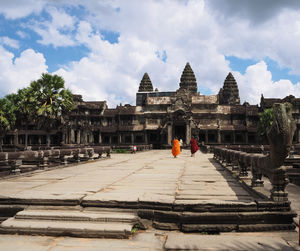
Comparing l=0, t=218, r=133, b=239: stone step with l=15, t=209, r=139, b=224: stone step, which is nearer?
l=0, t=218, r=133, b=239: stone step

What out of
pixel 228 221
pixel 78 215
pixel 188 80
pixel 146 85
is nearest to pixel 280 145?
pixel 228 221

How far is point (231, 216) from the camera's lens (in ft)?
13.7

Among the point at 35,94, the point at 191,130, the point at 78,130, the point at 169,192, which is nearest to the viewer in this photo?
the point at 169,192

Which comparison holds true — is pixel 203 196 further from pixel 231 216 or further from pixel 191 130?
pixel 191 130

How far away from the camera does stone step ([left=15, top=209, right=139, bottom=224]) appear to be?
420 centimetres

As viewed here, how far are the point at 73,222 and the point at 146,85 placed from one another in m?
76.3

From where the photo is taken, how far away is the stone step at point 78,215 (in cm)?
420

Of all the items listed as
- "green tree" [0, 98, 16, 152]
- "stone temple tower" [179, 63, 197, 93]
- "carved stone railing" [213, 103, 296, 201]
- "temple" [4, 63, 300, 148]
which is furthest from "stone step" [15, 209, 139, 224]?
"stone temple tower" [179, 63, 197, 93]

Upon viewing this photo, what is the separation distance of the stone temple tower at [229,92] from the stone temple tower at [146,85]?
21.6 metres

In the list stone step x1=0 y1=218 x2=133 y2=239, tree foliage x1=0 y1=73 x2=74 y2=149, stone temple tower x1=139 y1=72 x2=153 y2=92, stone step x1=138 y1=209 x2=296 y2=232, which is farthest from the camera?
stone temple tower x1=139 y1=72 x2=153 y2=92

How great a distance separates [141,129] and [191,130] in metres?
9.86

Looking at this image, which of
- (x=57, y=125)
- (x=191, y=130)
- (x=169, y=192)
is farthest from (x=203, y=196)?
(x=191, y=130)

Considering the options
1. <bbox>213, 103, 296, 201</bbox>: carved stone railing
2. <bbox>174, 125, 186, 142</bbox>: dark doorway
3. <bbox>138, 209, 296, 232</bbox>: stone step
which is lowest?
<bbox>138, 209, 296, 232</bbox>: stone step

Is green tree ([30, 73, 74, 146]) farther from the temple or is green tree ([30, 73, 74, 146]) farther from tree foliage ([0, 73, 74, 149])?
the temple
